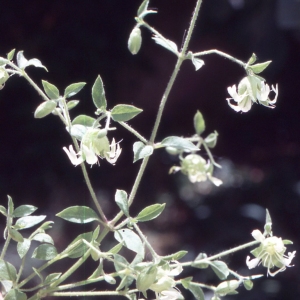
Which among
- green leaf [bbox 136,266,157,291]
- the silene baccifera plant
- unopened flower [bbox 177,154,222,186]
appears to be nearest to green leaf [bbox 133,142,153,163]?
the silene baccifera plant

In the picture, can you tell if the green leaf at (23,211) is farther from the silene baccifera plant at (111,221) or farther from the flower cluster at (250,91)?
the flower cluster at (250,91)

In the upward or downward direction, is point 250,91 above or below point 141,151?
above

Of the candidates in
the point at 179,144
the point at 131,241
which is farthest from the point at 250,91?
the point at 131,241

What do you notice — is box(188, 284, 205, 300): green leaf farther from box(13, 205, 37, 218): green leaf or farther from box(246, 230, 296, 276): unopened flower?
box(13, 205, 37, 218): green leaf

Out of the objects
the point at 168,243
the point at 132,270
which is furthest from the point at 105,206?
the point at 132,270

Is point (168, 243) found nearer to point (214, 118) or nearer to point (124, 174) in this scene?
point (124, 174)

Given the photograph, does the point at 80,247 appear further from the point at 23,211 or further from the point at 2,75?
the point at 2,75

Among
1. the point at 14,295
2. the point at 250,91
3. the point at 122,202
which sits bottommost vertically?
the point at 14,295

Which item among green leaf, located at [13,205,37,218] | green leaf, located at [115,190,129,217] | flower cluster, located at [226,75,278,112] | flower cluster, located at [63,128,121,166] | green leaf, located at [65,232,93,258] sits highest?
flower cluster, located at [226,75,278,112]

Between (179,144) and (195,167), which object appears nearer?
(179,144)
